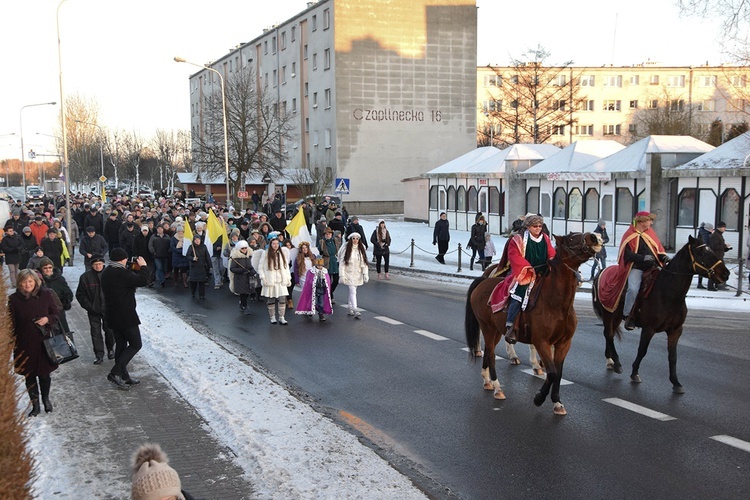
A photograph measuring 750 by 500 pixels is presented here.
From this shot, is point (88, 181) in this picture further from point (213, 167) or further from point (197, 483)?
point (197, 483)

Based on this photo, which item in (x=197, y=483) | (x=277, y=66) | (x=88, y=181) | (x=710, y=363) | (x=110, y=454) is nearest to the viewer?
(x=197, y=483)

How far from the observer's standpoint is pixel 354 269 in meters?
16.4

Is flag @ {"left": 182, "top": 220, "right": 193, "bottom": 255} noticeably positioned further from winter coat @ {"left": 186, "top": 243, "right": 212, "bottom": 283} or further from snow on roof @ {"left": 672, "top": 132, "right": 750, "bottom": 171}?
snow on roof @ {"left": 672, "top": 132, "right": 750, "bottom": 171}

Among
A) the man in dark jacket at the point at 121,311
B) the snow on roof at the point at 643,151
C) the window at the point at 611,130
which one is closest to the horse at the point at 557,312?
the man in dark jacket at the point at 121,311

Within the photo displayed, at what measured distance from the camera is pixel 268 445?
758cm

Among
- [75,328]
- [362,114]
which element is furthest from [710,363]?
[362,114]

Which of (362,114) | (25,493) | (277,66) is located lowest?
(25,493)

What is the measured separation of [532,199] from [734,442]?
Result: 90.6 feet

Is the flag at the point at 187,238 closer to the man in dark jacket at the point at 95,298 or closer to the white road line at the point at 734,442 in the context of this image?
the man in dark jacket at the point at 95,298

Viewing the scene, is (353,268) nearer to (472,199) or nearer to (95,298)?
(95,298)

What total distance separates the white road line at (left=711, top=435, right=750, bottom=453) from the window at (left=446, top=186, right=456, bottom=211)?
32.0 meters

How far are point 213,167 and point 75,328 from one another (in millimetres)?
38118

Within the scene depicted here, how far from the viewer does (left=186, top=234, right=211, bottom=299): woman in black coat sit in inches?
765

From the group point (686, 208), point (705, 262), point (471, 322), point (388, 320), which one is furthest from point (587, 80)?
point (471, 322)
